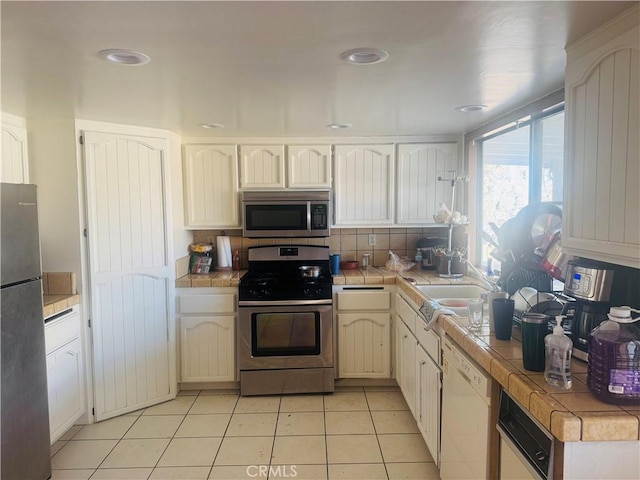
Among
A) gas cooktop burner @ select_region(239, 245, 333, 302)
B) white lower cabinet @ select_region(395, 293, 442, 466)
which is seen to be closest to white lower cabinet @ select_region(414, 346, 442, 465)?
white lower cabinet @ select_region(395, 293, 442, 466)

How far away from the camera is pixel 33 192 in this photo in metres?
2.04

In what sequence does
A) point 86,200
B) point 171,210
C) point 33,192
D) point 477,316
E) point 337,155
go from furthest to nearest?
1. point 337,155
2. point 171,210
3. point 86,200
4. point 33,192
5. point 477,316

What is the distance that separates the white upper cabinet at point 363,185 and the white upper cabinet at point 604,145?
1951 mm

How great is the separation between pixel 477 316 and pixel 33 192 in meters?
2.26

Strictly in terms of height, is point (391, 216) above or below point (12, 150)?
below

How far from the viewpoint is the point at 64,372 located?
251 cm

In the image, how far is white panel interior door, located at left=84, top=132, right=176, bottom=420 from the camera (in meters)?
2.73

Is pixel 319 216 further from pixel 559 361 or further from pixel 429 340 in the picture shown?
pixel 559 361

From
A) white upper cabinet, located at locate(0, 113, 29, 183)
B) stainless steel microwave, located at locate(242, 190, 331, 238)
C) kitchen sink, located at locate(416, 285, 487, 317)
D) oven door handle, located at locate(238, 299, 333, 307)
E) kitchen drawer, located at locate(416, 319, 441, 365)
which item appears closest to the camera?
kitchen drawer, located at locate(416, 319, 441, 365)

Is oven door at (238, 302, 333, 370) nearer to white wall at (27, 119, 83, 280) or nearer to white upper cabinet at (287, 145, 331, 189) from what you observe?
white upper cabinet at (287, 145, 331, 189)

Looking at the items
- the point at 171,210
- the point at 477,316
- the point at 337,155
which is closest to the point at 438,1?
the point at 477,316

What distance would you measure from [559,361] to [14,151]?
308 cm

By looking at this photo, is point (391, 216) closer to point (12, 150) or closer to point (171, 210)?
point (171, 210)

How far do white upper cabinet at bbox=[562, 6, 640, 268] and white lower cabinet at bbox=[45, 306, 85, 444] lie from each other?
2740 millimetres
